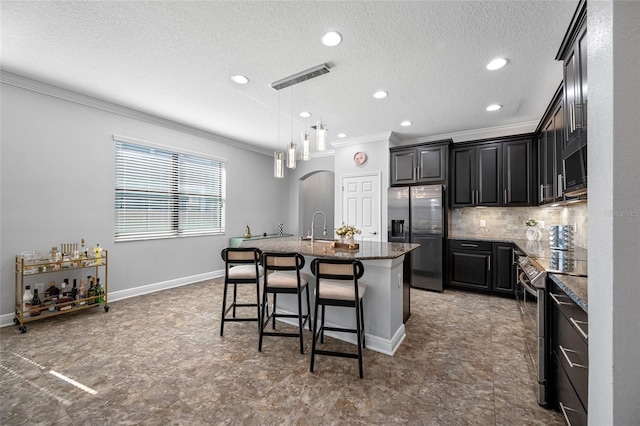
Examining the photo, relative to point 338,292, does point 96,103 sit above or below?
above

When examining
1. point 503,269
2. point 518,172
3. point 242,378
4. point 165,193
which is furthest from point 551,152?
point 165,193

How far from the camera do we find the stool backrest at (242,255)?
8.69 ft

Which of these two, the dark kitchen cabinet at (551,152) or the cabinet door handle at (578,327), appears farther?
the dark kitchen cabinet at (551,152)

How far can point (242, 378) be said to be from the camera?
80.7 inches

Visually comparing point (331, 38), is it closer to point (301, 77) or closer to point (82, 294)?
point (301, 77)

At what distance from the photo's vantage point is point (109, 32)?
222 cm

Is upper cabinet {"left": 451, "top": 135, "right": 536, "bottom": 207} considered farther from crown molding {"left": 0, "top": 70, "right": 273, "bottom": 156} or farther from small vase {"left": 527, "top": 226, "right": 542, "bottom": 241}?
crown molding {"left": 0, "top": 70, "right": 273, "bottom": 156}

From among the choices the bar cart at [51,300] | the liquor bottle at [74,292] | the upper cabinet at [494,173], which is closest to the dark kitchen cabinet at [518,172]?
the upper cabinet at [494,173]

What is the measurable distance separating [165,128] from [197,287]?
8.97 feet

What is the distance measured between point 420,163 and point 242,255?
3591 millimetres

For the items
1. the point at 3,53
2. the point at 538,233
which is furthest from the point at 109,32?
the point at 538,233

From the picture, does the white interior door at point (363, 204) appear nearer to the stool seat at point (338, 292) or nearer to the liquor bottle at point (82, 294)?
the stool seat at point (338, 292)

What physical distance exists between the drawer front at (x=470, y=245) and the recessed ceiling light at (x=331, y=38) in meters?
3.59

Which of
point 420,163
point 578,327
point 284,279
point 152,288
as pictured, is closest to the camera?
point 578,327
